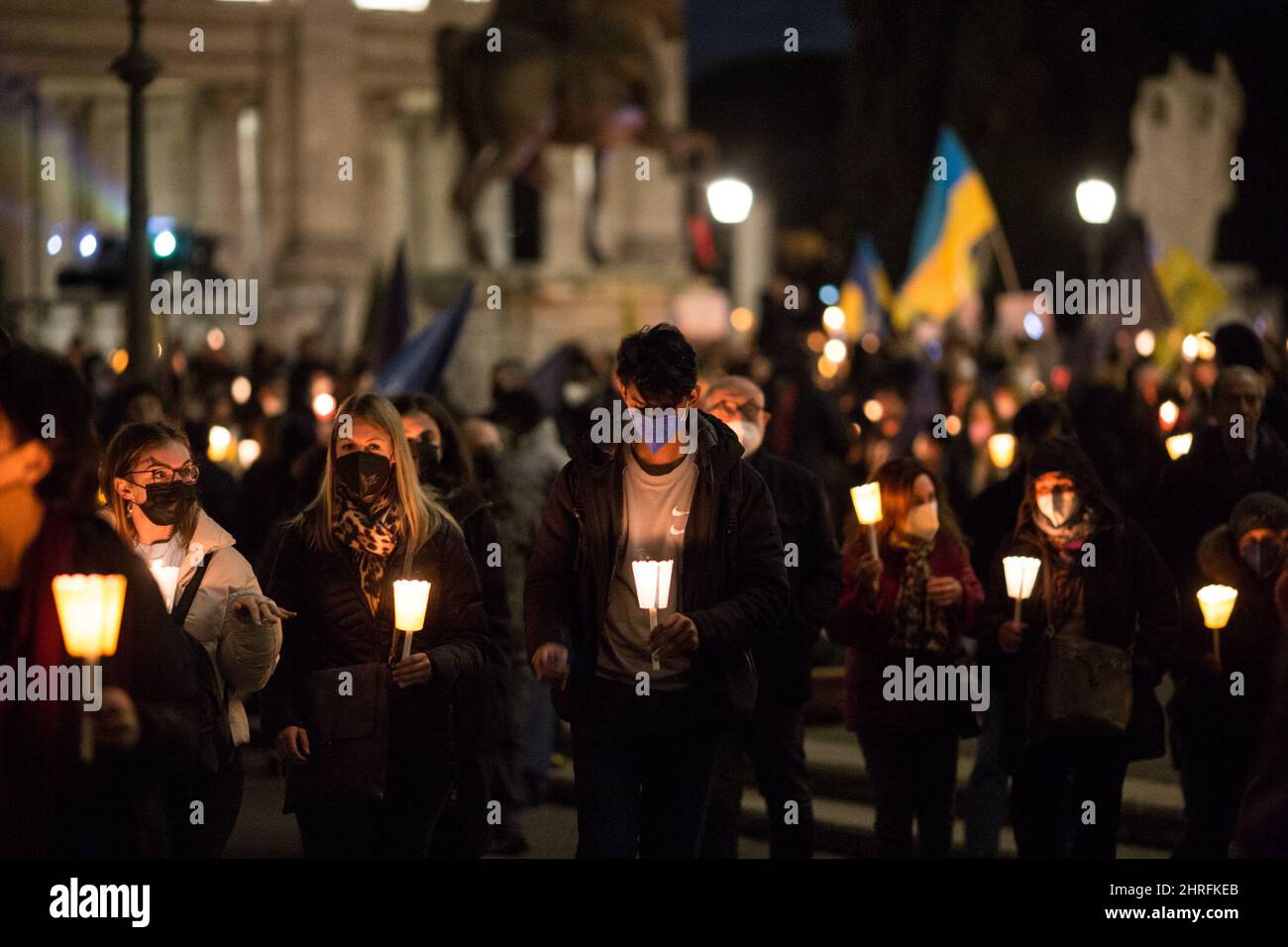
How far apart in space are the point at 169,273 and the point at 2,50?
3697cm

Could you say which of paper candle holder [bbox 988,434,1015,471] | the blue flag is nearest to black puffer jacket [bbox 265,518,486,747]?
paper candle holder [bbox 988,434,1015,471]

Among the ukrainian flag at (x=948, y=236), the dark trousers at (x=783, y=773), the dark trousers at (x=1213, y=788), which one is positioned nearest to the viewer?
the dark trousers at (x=1213, y=788)

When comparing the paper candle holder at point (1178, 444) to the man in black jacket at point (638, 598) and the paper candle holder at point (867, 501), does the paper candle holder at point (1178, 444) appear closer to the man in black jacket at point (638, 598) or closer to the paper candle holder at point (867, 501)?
the paper candle holder at point (867, 501)

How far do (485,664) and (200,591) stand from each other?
3.01ft

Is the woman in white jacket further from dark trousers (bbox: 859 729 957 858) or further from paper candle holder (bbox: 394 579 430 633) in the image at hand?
dark trousers (bbox: 859 729 957 858)

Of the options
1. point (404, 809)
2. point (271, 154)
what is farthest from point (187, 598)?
point (271, 154)

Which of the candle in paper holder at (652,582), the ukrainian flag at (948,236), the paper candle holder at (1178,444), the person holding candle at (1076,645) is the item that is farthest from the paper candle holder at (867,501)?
the ukrainian flag at (948,236)

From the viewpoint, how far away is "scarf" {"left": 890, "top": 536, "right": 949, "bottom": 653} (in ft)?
25.9

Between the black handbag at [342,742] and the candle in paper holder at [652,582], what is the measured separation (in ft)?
2.86

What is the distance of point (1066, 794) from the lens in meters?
7.58

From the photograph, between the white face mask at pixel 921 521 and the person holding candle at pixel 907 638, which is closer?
the person holding candle at pixel 907 638

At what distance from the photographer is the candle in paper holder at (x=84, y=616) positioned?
4676 mm
